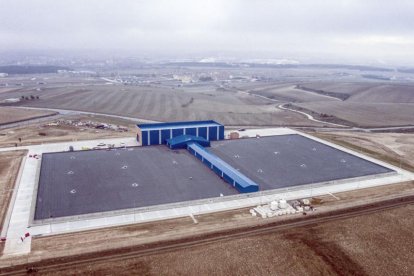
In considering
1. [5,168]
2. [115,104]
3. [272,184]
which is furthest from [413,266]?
[115,104]

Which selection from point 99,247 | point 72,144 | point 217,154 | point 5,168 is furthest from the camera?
point 72,144

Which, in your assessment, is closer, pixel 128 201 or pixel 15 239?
pixel 15 239

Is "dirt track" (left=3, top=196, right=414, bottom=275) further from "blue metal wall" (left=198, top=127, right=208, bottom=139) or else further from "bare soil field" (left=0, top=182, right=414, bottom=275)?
"blue metal wall" (left=198, top=127, right=208, bottom=139)

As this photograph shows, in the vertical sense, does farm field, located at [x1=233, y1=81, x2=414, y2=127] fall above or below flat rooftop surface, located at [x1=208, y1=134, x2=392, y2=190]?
below

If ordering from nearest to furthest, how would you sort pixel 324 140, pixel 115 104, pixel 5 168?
1. pixel 5 168
2. pixel 324 140
3. pixel 115 104

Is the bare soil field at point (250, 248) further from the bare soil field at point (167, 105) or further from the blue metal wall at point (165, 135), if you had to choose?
the bare soil field at point (167, 105)

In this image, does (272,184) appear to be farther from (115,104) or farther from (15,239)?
(115,104)

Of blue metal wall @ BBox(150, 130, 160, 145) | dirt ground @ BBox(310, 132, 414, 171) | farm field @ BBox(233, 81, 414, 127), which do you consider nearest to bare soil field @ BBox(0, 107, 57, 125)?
blue metal wall @ BBox(150, 130, 160, 145)
